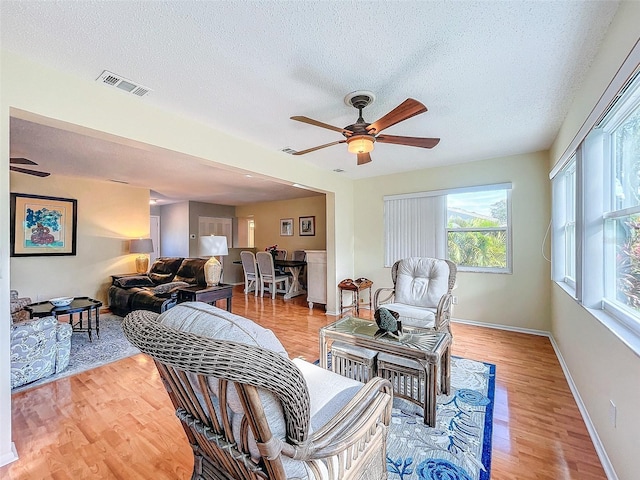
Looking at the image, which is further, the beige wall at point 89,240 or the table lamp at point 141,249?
the table lamp at point 141,249

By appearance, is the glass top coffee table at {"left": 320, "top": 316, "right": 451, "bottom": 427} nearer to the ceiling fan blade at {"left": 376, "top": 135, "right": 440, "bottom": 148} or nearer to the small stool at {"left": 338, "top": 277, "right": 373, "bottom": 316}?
the ceiling fan blade at {"left": 376, "top": 135, "right": 440, "bottom": 148}

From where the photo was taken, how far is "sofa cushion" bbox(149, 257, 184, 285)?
5168mm

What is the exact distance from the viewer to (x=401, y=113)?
1849 millimetres

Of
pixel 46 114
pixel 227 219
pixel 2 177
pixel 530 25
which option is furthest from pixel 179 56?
pixel 227 219

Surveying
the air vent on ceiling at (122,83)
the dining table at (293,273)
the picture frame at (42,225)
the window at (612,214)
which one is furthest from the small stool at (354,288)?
the picture frame at (42,225)

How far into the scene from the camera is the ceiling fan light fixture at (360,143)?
2151mm

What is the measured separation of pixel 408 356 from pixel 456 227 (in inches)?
113

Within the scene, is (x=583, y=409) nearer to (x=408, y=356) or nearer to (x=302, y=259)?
(x=408, y=356)

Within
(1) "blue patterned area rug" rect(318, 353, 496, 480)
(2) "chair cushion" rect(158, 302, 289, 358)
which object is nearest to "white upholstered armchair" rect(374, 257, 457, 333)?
(1) "blue patterned area rug" rect(318, 353, 496, 480)

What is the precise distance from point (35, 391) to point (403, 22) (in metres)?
3.81

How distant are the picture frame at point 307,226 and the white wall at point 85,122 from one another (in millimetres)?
3565

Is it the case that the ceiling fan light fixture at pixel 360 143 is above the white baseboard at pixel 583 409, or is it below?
above

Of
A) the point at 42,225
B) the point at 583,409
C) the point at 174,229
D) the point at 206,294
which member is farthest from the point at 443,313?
the point at 174,229

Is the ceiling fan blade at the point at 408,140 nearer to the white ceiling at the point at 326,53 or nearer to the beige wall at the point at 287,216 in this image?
the white ceiling at the point at 326,53
